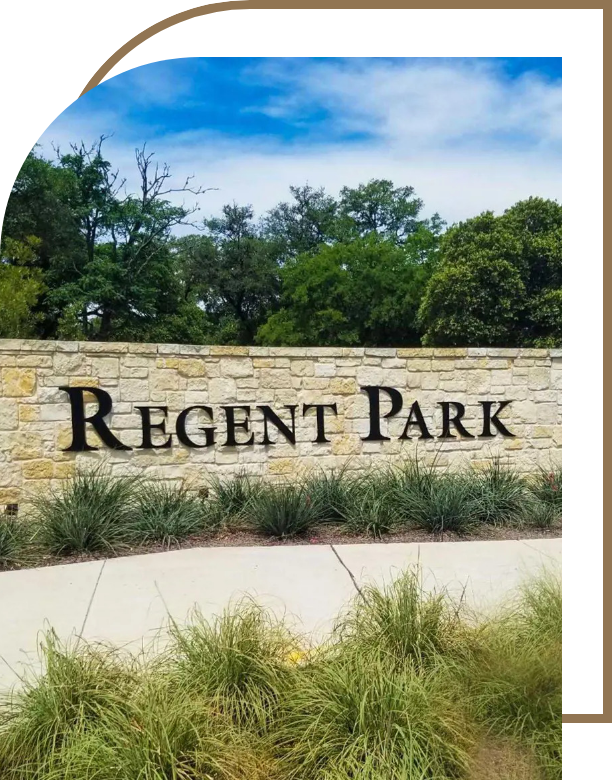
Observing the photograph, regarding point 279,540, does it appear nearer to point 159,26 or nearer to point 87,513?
point 87,513

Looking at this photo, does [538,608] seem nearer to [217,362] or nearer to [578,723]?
[578,723]

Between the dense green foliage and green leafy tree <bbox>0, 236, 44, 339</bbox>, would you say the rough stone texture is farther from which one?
the dense green foliage

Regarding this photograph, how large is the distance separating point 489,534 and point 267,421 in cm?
269

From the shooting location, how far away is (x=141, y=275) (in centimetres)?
809

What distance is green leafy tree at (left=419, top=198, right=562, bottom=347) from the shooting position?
1933 mm

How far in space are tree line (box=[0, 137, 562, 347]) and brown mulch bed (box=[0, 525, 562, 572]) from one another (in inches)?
54.9

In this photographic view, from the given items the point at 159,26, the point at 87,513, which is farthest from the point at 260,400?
the point at 159,26

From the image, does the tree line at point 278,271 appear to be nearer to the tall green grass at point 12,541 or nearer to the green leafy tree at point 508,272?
the green leafy tree at point 508,272

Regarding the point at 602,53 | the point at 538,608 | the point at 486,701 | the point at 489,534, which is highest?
the point at 602,53

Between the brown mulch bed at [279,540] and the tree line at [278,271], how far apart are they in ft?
4.57

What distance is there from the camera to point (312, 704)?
81.4 inches

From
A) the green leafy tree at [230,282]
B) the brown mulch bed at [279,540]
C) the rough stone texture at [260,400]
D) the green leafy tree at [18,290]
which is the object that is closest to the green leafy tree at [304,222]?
the green leafy tree at [230,282]

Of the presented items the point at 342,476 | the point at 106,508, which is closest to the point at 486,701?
the point at 106,508

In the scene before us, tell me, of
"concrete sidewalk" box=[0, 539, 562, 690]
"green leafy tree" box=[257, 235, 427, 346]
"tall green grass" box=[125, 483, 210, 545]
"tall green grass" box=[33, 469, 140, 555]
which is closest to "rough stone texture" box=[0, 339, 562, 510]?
"tall green grass" box=[33, 469, 140, 555]
